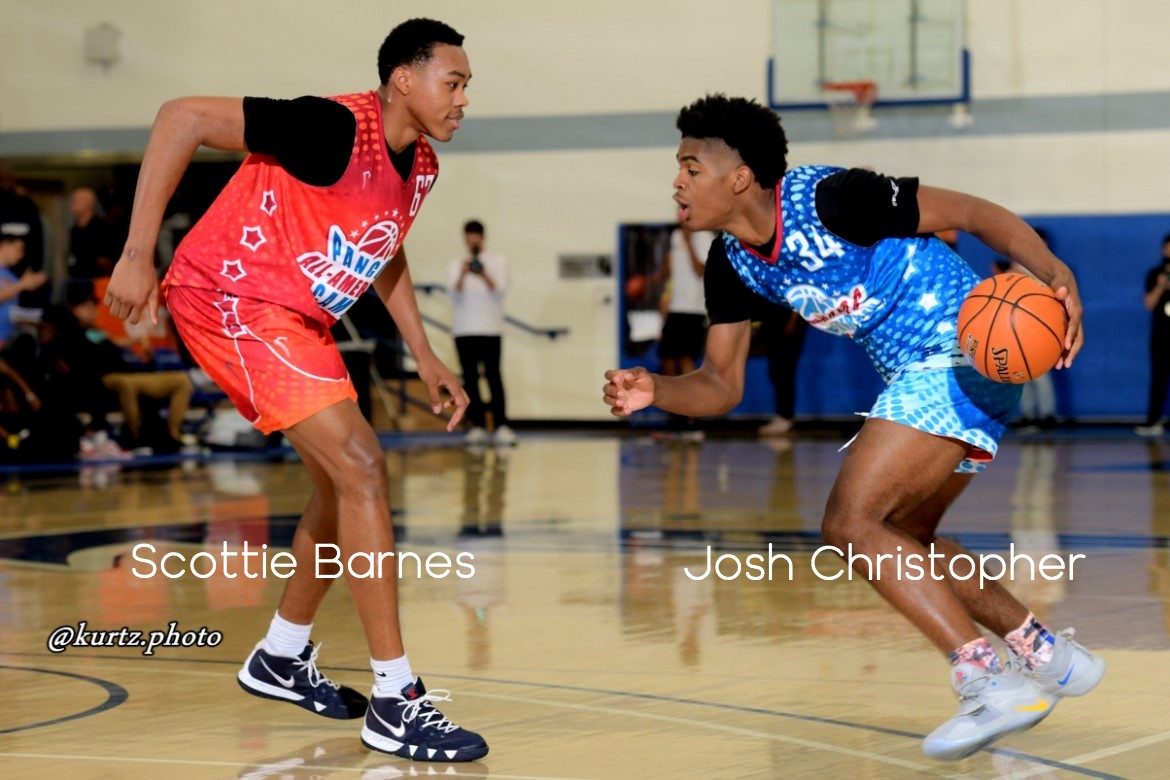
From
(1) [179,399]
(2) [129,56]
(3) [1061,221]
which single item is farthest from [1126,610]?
(2) [129,56]

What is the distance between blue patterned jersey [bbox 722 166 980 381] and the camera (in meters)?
4.31

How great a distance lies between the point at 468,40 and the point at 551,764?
55.9 ft

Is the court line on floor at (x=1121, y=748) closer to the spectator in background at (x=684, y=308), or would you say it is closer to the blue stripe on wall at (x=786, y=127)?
the spectator in background at (x=684, y=308)

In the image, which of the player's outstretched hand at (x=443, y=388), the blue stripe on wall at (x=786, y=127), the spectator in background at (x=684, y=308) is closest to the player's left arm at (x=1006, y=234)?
the player's outstretched hand at (x=443, y=388)

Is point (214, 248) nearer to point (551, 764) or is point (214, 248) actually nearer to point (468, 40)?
point (551, 764)

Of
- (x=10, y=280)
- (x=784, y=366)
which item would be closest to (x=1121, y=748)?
(x=10, y=280)

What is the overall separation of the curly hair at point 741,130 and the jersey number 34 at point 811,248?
162 mm

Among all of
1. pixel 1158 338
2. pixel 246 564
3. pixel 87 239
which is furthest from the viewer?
pixel 1158 338

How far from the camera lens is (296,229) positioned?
4395 mm

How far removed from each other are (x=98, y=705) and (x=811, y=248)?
91.4 inches

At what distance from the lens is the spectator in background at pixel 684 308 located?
16109 millimetres

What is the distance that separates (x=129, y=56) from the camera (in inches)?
821

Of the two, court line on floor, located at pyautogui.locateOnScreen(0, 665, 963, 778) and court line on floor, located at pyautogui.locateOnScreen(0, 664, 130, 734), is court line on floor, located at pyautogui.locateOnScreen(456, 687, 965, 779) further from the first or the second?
court line on floor, located at pyautogui.locateOnScreen(0, 664, 130, 734)

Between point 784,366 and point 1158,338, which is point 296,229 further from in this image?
point 1158,338
